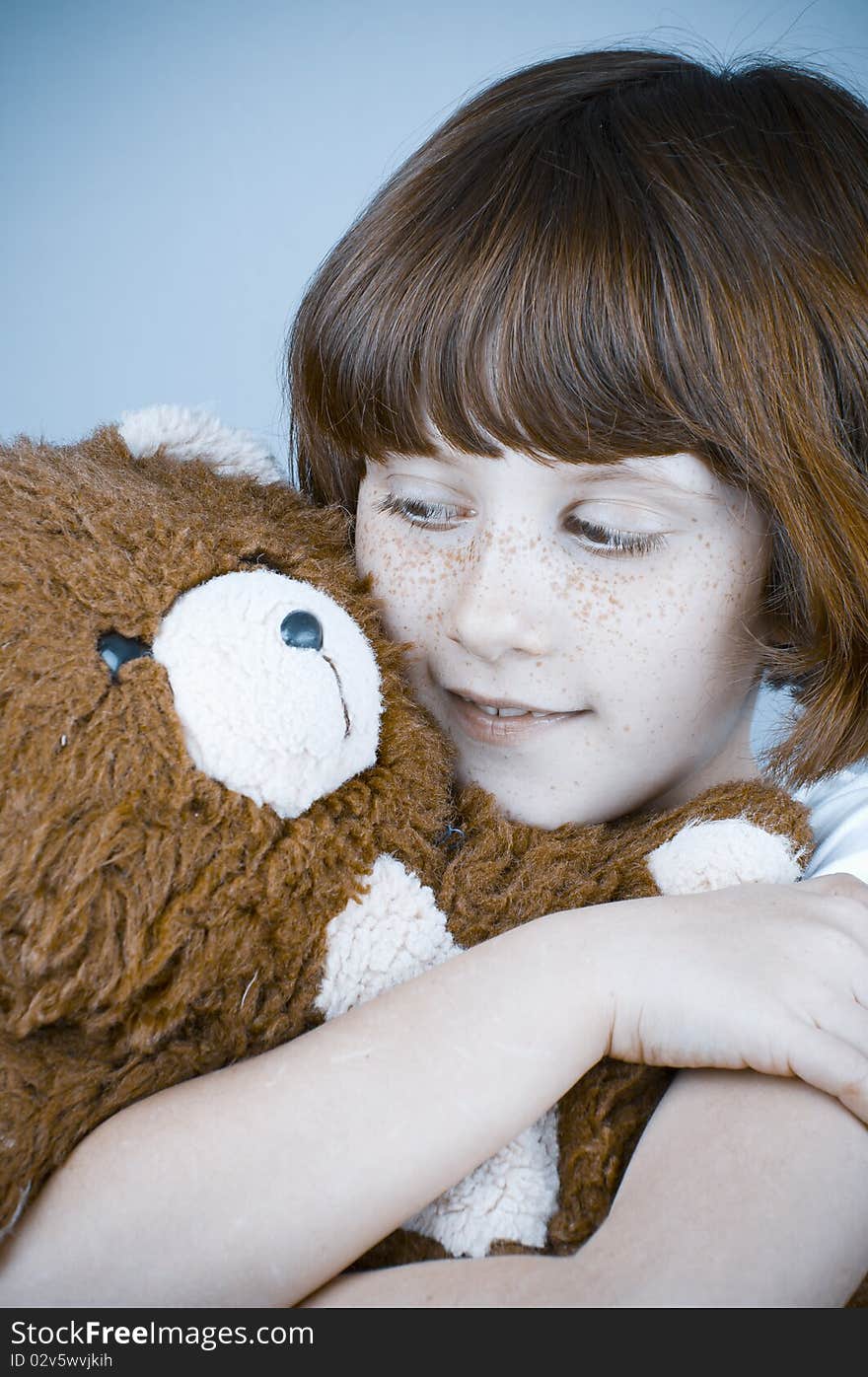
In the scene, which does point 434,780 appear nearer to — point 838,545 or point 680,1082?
point 680,1082

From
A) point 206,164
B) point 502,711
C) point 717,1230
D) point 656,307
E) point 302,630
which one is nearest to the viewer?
point 717,1230

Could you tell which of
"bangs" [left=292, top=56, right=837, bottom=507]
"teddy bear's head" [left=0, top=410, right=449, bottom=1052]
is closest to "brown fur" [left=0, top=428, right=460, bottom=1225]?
"teddy bear's head" [left=0, top=410, right=449, bottom=1052]

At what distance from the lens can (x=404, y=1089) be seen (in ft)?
1.90

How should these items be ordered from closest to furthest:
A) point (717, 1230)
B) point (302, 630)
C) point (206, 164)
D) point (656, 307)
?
point (717, 1230) < point (302, 630) < point (656, 307) < point (206, 164)

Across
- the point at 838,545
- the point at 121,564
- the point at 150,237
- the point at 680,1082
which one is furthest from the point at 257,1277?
the point at 150,237

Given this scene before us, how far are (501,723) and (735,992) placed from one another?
0.29m

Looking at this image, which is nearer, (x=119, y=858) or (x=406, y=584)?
(x=119, y=858)

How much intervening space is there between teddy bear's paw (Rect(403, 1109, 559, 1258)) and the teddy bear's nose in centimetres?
29

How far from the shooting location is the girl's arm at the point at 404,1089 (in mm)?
551

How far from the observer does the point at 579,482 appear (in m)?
0.78

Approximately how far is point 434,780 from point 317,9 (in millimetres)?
1415

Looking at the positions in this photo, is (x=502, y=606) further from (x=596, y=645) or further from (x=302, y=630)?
(x=302, y=630)

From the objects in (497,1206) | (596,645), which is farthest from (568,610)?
(497,1206)

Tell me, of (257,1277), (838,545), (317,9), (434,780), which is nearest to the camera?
(257,1277)
